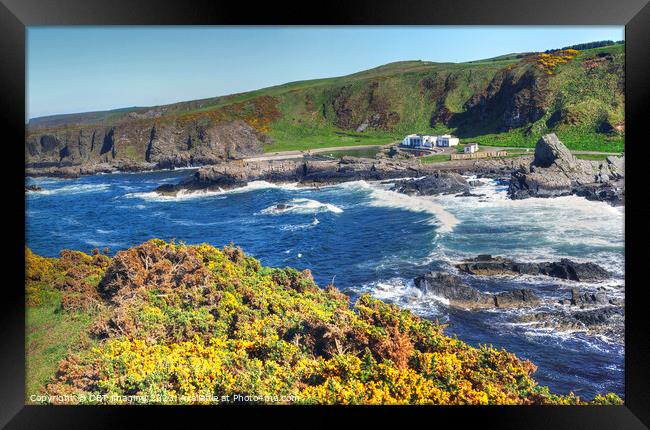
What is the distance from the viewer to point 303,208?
866 cm

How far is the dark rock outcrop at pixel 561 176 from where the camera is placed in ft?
26.5

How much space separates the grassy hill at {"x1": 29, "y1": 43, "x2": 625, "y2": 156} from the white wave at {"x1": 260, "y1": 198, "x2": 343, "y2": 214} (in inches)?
44.5

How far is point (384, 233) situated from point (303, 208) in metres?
1.51

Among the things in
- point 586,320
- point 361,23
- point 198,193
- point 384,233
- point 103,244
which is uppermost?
point 361,23

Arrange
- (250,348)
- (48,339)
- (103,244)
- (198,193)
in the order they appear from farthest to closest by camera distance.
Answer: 1. (198,193)
2. (103,244)
3. (48,339)
4. (250,348)

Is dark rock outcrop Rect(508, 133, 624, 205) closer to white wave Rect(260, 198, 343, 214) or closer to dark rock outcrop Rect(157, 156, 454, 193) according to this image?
dark rock outcrop Rect(157, 156, 454, 193)

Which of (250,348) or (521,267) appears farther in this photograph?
(521,267)

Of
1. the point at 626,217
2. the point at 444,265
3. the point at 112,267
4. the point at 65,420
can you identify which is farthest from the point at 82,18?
the point at 626,217

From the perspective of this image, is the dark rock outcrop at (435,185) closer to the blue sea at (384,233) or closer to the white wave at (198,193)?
the blue sea at (384,233)


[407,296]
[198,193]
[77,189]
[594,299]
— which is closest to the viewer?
[594,299]

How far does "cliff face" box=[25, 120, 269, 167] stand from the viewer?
852 cm

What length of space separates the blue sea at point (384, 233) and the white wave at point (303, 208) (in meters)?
0.02

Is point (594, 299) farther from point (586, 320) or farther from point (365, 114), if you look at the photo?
Answer: point (365, 114)

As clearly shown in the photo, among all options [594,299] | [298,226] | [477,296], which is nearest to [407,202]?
[298,226]
